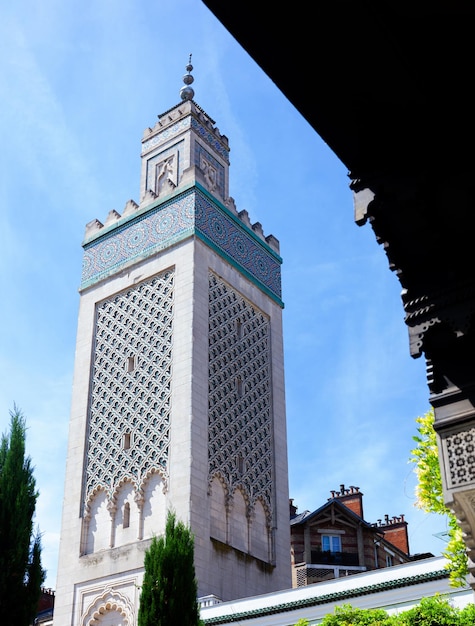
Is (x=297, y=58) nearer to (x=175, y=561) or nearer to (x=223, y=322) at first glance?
(x=175, y=561)

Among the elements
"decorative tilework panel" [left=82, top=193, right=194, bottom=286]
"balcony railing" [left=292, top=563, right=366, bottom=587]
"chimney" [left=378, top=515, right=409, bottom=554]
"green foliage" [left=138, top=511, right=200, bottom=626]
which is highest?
"decorative tilework panel" [left=82, top=193, right=194, bottom=286]

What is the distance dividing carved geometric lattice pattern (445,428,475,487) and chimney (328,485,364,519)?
21.9m

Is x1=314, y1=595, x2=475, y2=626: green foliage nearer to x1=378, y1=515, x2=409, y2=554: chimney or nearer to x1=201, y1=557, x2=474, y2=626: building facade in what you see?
x1=201, y1=557, x2=474, y2=626: building facade

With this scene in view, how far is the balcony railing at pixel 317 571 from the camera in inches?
851

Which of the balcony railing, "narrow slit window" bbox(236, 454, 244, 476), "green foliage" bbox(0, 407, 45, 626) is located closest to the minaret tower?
"narrow slit window" bbox(236, 454, 244, 476)

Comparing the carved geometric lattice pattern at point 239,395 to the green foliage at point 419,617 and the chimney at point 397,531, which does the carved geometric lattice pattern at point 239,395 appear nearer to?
the green foliage at point 419,617

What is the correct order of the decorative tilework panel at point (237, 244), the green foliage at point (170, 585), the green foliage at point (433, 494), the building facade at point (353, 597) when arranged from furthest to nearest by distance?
the decorative tilework panel at point (237, 244), the building facade at point (353, 597), the green foliage at point (170, 585), the green foliage at point (433, 494)

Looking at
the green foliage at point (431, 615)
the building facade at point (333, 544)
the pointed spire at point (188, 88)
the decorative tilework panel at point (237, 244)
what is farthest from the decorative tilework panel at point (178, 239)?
the green foliage at point (431, 615)

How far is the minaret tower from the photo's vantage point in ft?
45.0

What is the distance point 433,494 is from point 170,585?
4.81m

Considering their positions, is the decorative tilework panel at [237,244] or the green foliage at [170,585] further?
the decorative tilework panel at [237,244]

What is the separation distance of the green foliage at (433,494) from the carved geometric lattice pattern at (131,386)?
8401 mm

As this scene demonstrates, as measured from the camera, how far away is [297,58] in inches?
106

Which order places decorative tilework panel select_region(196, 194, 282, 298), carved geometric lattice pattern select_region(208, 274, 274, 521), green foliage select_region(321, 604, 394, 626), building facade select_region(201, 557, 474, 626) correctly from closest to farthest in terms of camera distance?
green foliage select_region(321, 604, 394, 626) → building facade select_region(201, 557, 474, 626) → carved geometric lattice pattern select_region(208, 274, 274, 521) → decorative tilework panel select_region(196, 194, 282, 298)
